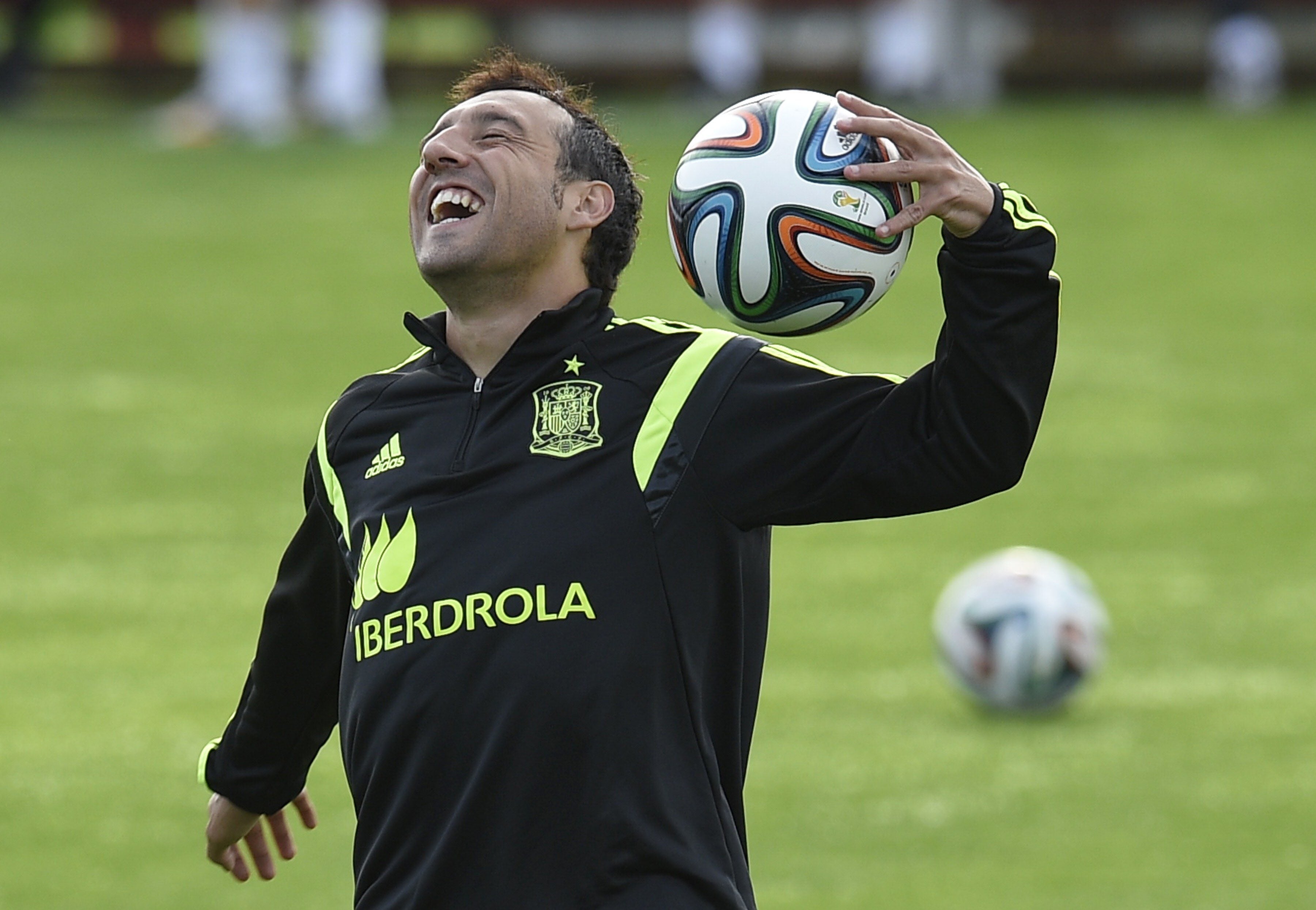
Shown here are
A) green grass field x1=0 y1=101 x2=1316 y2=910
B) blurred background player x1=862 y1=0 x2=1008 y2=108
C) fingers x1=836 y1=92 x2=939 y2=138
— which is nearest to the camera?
fingers x1=836 y1=92 x2=939 y2=138

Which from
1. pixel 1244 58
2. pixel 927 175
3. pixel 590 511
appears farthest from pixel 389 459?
pixel 1244 58

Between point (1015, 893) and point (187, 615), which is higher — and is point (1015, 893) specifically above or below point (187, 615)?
below

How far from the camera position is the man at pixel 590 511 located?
3357 millimetres

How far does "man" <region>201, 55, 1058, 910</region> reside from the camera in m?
3.36

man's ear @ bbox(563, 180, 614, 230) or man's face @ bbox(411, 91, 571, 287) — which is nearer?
man's face @ bbox(411, 91, 571, 287)

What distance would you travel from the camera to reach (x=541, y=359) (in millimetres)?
3650

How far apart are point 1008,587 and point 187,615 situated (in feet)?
12.1

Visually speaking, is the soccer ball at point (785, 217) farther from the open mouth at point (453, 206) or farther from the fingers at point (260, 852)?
the fingers at point (260, 852)

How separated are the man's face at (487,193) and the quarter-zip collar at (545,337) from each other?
112 millimetres

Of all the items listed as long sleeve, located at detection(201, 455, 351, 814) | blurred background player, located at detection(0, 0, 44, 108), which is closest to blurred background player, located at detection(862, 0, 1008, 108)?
blurred background player, located at detection(0, 0, 44, 108)

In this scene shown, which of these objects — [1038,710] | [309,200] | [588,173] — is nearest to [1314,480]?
[1038,710]

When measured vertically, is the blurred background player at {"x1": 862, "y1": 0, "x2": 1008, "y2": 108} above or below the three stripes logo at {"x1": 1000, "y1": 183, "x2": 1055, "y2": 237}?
above

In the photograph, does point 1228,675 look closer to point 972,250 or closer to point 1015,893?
point 1015,893

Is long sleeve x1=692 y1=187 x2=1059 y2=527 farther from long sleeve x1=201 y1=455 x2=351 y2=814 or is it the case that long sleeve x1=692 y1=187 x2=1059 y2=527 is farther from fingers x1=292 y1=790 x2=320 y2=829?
fingers x1=292 y1=790 x2=320 y2=829
